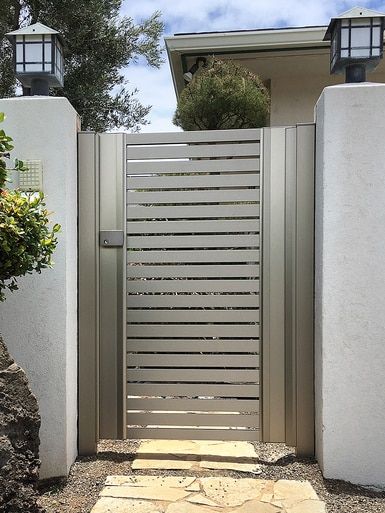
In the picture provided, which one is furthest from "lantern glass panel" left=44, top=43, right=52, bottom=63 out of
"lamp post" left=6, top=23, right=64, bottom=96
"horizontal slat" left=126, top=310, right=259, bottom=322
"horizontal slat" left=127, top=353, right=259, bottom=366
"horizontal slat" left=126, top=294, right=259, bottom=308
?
"horizontal slat" left=127, top=353, right=259, bottom=366

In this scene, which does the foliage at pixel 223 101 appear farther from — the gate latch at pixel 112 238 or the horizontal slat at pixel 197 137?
the gate latch at pixel 112 238

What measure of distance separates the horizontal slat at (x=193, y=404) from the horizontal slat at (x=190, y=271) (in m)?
0.94

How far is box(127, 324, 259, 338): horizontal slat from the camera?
11.8 ft

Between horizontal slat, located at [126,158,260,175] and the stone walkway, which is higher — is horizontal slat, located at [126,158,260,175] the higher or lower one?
the higher one

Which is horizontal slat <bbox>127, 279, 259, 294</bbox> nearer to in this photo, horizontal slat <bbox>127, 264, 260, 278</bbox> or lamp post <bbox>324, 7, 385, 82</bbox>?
horizontal slat <bbox>127, 264, 260, 278</bbox>

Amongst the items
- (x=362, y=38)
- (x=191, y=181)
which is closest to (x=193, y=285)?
(x=191, y=181)

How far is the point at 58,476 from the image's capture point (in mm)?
3275

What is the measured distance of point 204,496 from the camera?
3.01 meters

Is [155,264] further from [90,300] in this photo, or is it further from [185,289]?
[90,300]

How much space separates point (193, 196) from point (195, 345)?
44.6 inches

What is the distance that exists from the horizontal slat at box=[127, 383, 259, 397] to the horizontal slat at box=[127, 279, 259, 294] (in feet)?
2.36

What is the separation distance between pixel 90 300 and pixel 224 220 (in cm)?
118

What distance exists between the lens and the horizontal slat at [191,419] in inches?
141

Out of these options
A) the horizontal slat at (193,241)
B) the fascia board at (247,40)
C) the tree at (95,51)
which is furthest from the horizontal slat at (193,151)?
the tree at (95,51)
